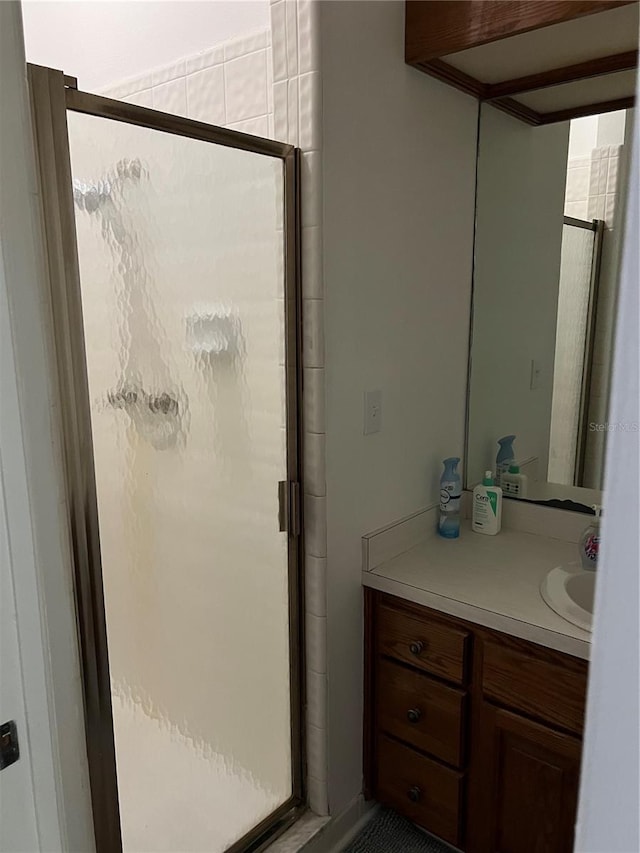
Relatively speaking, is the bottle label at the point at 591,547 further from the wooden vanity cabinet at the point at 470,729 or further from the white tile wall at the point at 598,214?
the wooden vanity cabinet at the point at 470,729

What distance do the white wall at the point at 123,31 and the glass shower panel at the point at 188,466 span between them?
426mm

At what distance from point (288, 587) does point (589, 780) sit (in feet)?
4.35

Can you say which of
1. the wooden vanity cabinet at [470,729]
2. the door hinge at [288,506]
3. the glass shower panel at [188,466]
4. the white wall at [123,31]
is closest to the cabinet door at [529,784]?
the wooden vanity cabinet at [470,729]

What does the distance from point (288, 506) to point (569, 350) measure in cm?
95

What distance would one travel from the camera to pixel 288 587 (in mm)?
1625

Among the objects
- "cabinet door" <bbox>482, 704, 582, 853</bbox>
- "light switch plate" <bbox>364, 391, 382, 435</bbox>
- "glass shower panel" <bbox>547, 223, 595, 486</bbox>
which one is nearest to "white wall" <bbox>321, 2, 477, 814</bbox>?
"light switch plate" <bbox>364, 391, 382, 435</bbox>

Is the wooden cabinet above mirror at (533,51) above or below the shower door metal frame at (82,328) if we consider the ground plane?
above

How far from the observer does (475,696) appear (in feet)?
5.16

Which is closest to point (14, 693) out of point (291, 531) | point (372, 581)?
point (291, 531)

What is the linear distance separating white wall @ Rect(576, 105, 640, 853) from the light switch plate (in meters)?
1.33

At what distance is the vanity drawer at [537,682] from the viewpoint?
4.59ft

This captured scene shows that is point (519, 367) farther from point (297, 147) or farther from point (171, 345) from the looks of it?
point (171, 345)

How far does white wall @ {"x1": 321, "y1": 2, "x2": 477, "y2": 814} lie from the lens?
4.90 feet

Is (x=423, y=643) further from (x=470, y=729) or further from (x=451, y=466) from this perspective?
(x=451, y=466)
